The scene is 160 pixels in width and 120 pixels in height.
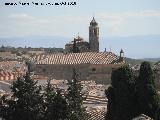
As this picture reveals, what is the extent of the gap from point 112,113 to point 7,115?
4.05 meters

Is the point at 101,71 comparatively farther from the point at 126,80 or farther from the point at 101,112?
the point at 126,80

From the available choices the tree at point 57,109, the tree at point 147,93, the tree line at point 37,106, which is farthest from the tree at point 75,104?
the tree at point 147,93

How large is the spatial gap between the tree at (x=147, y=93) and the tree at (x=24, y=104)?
12.9 feet

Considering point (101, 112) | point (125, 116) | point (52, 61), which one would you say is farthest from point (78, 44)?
point (125, 116)

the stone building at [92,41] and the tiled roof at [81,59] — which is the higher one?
the stone building at [92,41]

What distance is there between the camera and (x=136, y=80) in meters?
18.2

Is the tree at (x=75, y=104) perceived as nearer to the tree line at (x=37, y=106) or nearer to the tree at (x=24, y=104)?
the tree line at (x=37, y=106)

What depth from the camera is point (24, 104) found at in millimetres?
18641

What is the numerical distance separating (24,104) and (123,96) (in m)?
3.86

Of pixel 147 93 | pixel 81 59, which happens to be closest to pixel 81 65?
pixel 81 59

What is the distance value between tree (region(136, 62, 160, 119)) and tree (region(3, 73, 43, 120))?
3.93 m

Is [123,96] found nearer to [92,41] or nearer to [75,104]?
[75,104]

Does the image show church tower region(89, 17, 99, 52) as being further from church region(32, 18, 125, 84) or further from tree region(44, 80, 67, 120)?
tree region(44, 80, 67, 120)

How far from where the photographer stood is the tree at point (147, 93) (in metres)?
17.4
